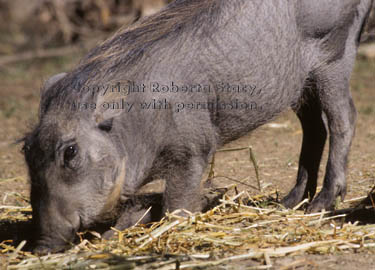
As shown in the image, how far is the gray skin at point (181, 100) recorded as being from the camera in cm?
306

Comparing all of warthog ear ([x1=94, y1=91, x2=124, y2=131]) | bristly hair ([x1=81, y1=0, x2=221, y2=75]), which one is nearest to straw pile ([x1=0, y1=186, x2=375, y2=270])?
warthog ear ([x1=94, y1=91, x2=124, y2=131])

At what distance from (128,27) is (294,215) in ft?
4.41

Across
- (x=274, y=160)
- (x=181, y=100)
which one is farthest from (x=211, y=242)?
(x=274, y=160)

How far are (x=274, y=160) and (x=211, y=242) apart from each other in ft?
6.65

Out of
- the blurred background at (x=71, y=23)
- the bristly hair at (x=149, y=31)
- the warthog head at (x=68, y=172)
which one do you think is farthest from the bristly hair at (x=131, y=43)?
the blurred background at (x=71, y=23)

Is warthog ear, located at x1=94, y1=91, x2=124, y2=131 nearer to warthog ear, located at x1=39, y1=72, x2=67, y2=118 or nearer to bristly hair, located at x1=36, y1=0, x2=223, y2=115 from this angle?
bristly hair, located at x1=36, y1=0, x2=223, y2=115

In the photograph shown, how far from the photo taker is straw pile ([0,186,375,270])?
2742 mm

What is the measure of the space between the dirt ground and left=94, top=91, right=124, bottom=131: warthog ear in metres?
0.40

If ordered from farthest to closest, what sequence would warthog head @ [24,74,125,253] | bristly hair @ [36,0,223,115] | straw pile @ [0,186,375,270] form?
bristly hair @ [36,0,223,115] < warthog head @ [24,74,125,253] < straw pile @ [0,186,375,270]

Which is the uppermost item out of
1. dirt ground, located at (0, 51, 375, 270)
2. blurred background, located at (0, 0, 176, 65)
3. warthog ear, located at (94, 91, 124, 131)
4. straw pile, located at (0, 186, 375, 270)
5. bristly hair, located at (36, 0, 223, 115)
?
blurred background, located at (0, 0, 176, 65)

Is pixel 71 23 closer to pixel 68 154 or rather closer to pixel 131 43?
pixel 131 43

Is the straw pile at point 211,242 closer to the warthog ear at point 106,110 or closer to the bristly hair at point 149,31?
the warthog ear at point 106,110

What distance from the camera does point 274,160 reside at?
495 centimetres

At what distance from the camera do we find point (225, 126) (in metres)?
3.54
